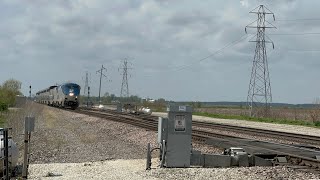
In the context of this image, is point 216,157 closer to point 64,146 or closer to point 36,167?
point 36,167

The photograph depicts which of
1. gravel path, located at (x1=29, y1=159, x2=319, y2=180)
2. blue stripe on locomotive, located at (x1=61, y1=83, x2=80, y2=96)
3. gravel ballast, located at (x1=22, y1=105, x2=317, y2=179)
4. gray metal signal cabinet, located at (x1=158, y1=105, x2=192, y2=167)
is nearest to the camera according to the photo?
gravel path, located at (x1=29, y1=159, x2=319, y2=180)

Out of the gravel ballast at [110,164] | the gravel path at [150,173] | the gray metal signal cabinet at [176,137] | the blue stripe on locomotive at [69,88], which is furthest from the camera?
the blue stripe on locomotive at [69,88]

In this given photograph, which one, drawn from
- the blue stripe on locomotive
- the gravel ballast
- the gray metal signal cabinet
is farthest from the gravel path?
the blue stripe on locomotive

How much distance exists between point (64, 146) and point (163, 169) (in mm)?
10219

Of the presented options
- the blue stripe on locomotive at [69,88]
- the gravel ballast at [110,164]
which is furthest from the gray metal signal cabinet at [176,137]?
the blue stripe on locomotive at [69,88]

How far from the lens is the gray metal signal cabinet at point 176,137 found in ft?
45.8

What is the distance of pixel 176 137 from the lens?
1404 cm

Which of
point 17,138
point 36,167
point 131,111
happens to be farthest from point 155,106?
point 36,167

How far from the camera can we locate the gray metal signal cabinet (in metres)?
13.9

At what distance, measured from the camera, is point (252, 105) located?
5288cm

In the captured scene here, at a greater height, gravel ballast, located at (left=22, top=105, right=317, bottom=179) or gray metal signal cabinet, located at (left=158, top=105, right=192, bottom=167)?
gray metal signal cabinet, located at (left=158, top=105, right=192, bottom=167)

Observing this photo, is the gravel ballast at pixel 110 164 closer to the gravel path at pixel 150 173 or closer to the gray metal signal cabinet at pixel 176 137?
the gravel path at pixel 150 173

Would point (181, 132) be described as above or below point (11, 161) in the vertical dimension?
above

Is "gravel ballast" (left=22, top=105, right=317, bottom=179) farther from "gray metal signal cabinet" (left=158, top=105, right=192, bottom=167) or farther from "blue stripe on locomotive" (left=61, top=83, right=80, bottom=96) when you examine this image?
"blue stripe on locomotive" (left=61, top=83, right=80, bottom=96)
